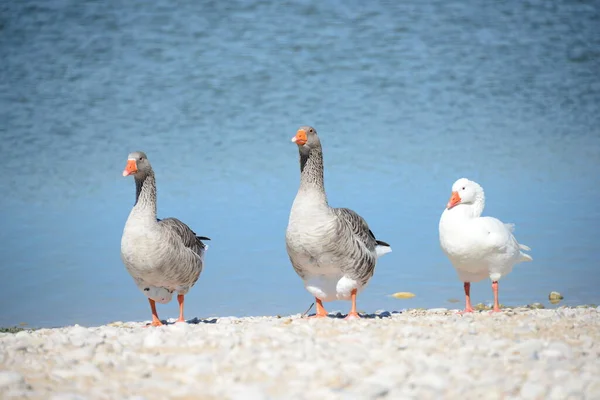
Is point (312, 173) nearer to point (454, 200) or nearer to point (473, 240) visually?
point (454, 200)

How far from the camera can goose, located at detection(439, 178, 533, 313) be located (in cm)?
923

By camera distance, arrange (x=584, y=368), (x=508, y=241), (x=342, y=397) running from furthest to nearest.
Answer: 1. (x=508, y=241)
2. (x=584, y=368)
3. (x=342, y=397)

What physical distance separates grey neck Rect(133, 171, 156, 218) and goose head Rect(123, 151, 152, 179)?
5 cm

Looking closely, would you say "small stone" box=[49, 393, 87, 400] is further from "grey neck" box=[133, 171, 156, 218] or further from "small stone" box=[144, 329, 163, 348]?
"grey neck" box=[133, 171, 156, 218]

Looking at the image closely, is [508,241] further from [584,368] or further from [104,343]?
[104,343]

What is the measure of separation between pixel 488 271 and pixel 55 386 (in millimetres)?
5740

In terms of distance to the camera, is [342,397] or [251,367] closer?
[342,397]

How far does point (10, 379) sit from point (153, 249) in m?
3.65

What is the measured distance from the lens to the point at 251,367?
5719mm

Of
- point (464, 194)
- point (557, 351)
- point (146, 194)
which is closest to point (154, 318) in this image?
point (146, 194)

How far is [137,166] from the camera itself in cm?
966

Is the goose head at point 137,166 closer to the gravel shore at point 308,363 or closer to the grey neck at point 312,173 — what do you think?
the grey neck at point 312,173

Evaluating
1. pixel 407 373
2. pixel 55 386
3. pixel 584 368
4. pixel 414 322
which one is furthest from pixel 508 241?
pixel 55 386

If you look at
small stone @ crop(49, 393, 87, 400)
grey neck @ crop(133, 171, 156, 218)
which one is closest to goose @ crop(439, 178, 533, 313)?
grey neck @ crop(133, 171, 156, 218)
